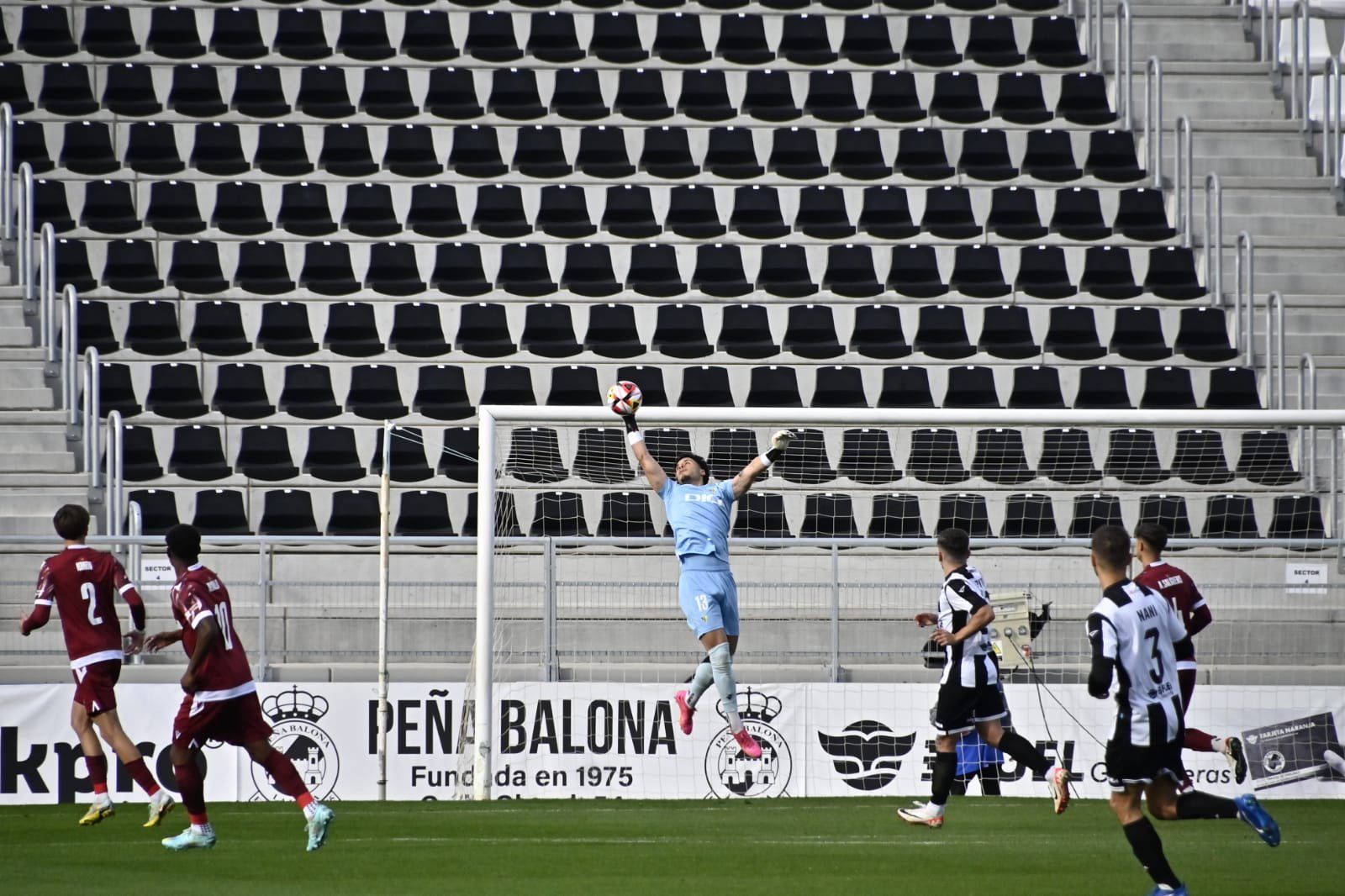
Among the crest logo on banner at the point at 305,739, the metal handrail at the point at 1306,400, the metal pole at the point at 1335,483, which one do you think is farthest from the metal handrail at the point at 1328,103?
the crest logo on banner at the point at 305,739

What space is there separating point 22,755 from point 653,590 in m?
5.33

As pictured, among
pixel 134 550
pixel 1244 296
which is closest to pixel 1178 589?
pixel 134 550

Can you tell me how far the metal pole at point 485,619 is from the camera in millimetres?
12648

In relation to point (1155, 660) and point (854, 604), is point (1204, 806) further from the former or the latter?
point (854, 604)

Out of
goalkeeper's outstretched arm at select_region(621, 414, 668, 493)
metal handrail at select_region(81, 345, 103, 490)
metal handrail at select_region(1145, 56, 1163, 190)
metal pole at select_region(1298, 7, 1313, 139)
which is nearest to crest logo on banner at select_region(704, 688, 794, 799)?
goalkeeper's outstretched arm at select_region(621, 414, 668, 493)

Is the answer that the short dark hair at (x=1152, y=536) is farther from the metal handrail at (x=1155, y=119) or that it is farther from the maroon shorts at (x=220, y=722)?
the metal handrail at (x=1155, y=119)

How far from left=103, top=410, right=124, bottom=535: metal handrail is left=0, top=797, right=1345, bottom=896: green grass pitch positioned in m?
4.25

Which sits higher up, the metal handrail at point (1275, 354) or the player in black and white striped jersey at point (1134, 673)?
the metal handrail at point (1275, 354)

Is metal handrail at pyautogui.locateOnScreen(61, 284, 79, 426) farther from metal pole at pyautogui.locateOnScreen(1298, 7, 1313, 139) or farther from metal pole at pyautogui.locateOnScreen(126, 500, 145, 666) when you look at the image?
metal pole at pyautogui.locateOnScreen(1298, 7, 1313, 139)

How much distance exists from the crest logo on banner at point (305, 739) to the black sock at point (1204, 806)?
7.89 meters

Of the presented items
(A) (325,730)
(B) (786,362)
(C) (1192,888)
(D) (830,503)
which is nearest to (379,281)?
(B) (786,362)

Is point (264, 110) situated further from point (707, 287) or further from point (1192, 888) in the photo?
point (1192, 888)

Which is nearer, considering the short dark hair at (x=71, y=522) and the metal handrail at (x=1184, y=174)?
the short dark hair at (x=71, y=522)

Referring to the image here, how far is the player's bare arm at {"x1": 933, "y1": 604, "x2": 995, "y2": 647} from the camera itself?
10.2 metres
